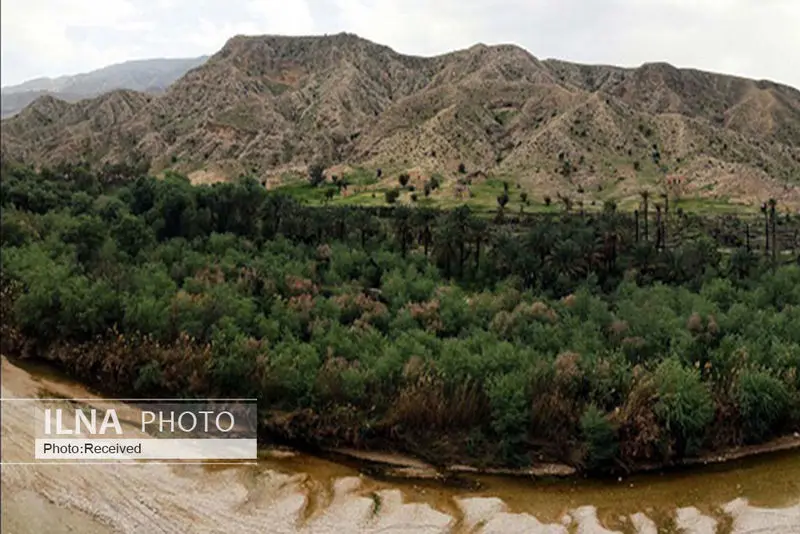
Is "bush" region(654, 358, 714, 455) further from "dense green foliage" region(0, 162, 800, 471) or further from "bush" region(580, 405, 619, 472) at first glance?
"bush" region(580, 405, 619, 472)

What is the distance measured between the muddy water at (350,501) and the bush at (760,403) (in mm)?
1940

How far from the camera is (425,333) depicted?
101ft

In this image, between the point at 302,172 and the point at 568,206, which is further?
the point at 302,172

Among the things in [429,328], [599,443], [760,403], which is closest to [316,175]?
[429,328]

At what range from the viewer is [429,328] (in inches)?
1294

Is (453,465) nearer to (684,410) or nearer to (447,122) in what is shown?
(684,410)

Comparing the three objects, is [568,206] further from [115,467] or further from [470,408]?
[115,467]

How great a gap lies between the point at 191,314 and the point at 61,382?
578 cm

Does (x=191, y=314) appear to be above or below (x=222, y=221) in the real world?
below

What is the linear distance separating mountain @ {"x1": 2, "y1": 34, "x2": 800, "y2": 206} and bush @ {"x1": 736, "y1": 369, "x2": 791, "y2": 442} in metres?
65.0

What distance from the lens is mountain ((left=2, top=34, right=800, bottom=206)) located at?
99.3m

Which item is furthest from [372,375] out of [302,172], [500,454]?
[302,172]

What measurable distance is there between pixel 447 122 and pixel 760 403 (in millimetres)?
92575

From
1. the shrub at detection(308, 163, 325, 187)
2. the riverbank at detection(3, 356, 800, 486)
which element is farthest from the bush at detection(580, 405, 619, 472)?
the shrub at detection(308, 163, 325, 187)
